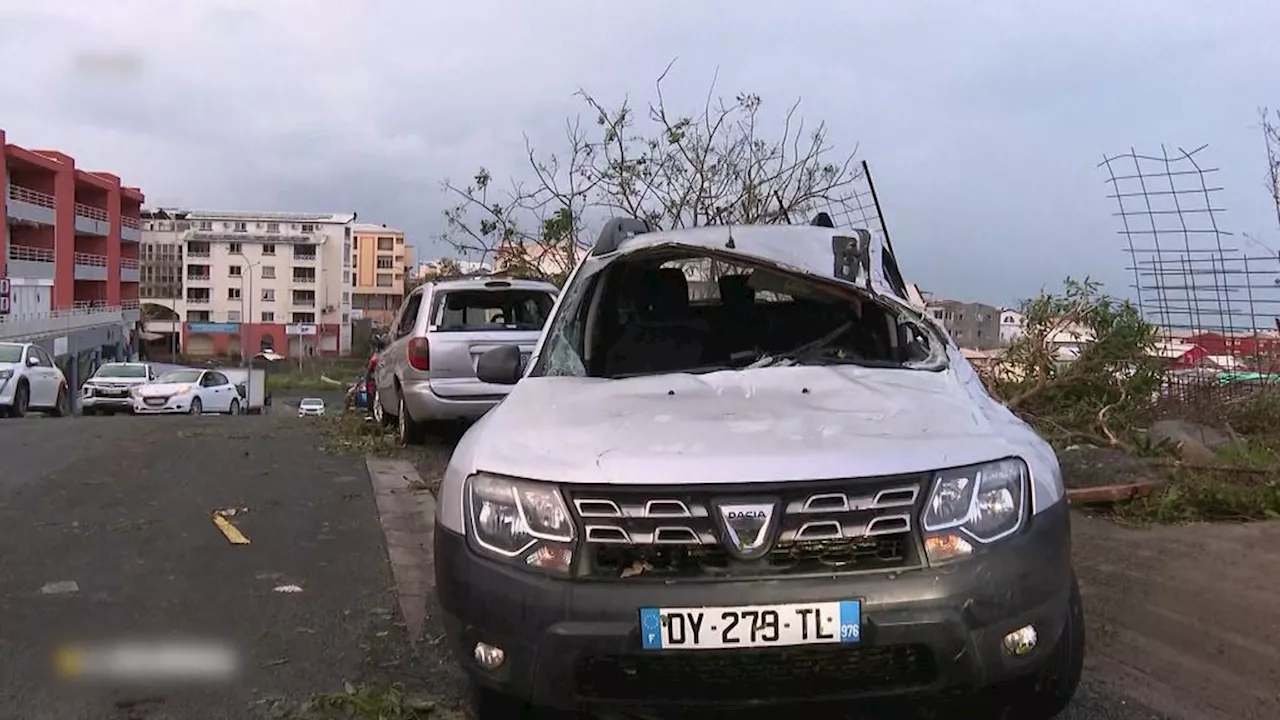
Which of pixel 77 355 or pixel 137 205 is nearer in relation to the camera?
pixel 77 355

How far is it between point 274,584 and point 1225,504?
5310mm

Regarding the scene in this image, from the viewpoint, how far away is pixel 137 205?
73.6 metres

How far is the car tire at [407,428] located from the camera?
1002 cm

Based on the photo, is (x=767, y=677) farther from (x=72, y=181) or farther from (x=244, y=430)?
(x=72, y=181)

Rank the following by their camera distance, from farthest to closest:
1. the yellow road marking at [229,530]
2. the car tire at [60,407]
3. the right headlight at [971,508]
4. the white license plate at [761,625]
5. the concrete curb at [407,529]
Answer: the car tire at [60,407] → the yellow road marking at [229,530] → the concrete curb at [407,529] → the right headlight at [971,508] → the white license plate at [761,625]

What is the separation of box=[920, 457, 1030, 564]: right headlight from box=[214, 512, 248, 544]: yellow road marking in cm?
443

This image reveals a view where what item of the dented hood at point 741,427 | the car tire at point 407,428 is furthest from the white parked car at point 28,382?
the dented hood at point 741,427

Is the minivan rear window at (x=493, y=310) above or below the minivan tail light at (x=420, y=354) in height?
above

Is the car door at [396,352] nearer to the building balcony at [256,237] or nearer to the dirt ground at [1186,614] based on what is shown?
the dirt ground at [1186,614]

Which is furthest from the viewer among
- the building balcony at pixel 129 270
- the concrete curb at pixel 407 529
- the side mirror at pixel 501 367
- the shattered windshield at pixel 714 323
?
the building balcony at pixel 129 270

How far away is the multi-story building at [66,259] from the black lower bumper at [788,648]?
41.1 meters

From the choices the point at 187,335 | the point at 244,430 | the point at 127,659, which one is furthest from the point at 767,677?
the point at 187,335

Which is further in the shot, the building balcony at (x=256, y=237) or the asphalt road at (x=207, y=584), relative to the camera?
the building balcony at (x=256, y=237)

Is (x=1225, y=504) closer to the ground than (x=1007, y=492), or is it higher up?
closer to the ground
